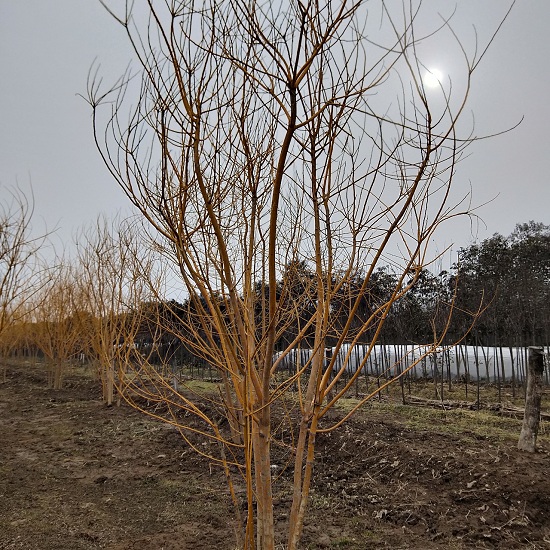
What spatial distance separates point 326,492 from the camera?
489 centimetres

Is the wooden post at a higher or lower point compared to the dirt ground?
higher

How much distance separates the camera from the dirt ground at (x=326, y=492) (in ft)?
12.7

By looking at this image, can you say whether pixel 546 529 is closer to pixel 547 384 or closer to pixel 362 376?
pixel 547 384

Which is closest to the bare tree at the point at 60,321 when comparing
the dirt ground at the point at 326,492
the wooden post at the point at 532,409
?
the dirt ground at the point at 326,492

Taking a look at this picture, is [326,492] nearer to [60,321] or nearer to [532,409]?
[532,409]

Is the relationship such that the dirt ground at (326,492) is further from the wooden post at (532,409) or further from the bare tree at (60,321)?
the bare tree at (60,321)

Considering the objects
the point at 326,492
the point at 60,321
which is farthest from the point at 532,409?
the point at 60,321

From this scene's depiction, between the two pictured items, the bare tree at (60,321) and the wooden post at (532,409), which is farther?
the bare tree at (60,321)

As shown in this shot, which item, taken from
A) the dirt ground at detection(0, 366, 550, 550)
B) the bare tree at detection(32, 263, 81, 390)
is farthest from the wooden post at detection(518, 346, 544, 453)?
the bare tree at detection(32, 263, 81, 390)

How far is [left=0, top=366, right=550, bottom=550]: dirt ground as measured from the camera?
152 inches

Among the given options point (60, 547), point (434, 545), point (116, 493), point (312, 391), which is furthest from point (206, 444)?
point (312, 391)

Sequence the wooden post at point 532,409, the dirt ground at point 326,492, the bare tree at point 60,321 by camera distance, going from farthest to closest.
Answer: the bare tree at point 60,321 → the wooden post at point 532,409 → the dirt ground at point 326,492

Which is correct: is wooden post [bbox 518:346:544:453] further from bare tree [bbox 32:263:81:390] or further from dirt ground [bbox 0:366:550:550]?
bare tree [bbox 32:263:81:390]

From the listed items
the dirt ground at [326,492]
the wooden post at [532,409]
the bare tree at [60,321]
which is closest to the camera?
the dirt ground at [326,492]
